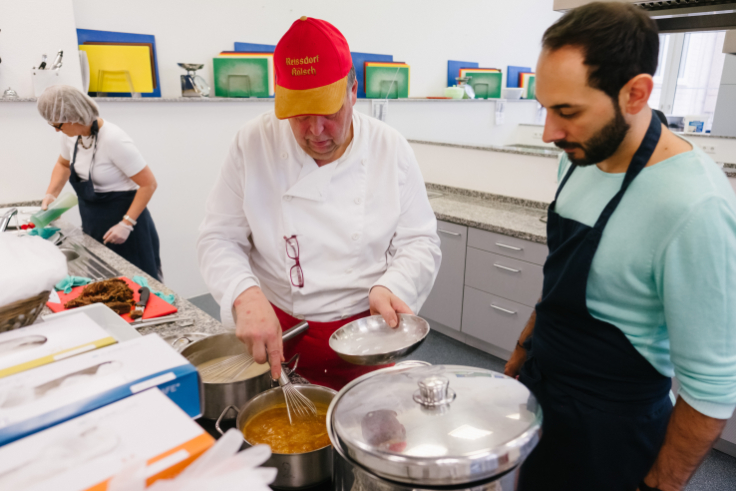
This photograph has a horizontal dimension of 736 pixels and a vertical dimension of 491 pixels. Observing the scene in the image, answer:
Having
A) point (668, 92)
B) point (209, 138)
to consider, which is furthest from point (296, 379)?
point (668, 92)

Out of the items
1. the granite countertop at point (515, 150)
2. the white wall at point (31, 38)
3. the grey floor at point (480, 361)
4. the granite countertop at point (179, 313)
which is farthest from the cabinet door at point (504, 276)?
the white wall at point (31, 38)

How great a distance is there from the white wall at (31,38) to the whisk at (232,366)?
2.51 metres

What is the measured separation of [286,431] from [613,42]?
85 centimetres

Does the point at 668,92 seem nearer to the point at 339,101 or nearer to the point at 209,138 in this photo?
the point at 209,138

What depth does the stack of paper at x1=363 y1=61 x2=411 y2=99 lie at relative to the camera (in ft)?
13.7

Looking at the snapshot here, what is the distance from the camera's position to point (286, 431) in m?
0.85

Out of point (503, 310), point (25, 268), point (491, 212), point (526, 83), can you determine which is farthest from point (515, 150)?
point (526, 83)

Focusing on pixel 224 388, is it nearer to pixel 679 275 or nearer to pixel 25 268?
pixel 25 268

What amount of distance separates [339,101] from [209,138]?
8.97ft

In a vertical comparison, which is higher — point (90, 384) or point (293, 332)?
point (90, 384)

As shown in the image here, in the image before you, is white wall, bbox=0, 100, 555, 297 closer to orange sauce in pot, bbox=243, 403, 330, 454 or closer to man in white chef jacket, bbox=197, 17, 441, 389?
man in white chef jacket, bbox=197, 17, 441, 389

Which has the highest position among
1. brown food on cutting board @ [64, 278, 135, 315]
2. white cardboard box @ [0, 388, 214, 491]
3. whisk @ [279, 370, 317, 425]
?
white cardboard box @ [0, 388, 214, 491]

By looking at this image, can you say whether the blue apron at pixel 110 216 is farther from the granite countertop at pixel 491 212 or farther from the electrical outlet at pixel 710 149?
the electrical outlet at pixel 710 149

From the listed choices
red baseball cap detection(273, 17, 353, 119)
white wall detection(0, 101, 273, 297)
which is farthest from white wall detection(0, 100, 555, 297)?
red baseball cap detection(273, 17, 353, 119)
